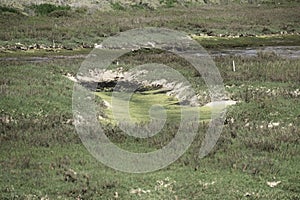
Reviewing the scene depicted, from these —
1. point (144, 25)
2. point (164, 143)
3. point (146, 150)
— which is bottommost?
point (144, 25)

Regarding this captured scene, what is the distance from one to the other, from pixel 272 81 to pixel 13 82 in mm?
18000

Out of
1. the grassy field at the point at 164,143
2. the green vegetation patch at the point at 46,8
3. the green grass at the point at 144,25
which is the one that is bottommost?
the green grass at the point at 144,25

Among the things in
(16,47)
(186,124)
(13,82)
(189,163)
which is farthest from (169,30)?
(189,163)

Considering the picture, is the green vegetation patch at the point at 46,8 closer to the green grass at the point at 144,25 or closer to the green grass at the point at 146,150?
the green grass at the point at 144,25

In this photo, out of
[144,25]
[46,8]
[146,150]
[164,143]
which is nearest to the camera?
[146,150]

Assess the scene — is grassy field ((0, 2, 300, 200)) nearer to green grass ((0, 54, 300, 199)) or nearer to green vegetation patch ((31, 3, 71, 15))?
green grass ((0, 54, 300, 199))

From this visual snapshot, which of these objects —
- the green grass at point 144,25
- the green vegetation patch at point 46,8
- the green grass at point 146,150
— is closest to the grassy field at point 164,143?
the green grass at point 146,150

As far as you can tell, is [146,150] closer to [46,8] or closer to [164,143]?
[164,143]

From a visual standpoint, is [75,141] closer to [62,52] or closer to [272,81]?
[272,81]

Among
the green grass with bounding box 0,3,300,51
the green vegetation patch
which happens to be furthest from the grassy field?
the green vegetation patch

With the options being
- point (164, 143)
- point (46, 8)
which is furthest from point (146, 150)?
point (46, 8)

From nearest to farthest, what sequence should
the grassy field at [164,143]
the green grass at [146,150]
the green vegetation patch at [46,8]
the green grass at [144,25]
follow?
the green grass at [146,150], the grassy field at [164,143], the green grass at [144,25], the green vegetation patch at [46,8]

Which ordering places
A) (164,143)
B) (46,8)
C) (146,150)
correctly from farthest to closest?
(46,8) → (164,143) → (146,150)

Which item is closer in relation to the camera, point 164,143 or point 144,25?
point 164,143
